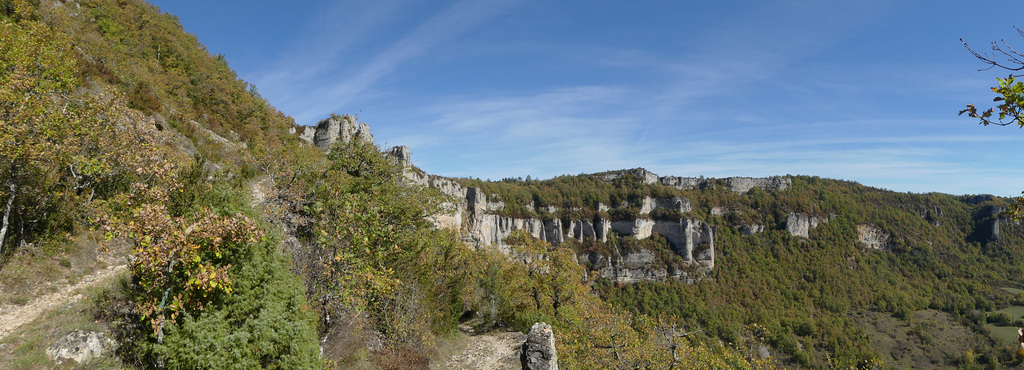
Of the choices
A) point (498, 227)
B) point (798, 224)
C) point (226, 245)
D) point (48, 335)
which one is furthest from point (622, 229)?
point (48, 335)

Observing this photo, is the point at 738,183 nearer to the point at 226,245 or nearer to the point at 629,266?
the point at 629,266

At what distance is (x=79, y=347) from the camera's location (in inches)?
300

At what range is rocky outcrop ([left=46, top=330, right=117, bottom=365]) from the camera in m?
7.38

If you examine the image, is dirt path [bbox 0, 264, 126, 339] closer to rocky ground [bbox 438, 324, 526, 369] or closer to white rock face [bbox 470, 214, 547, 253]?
rocky ground [bbox 438, 324, 526, 369]

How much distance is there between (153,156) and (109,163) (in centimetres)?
Result: 165

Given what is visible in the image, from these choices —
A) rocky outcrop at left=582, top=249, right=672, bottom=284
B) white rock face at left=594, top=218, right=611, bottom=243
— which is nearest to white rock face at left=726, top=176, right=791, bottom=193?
white rock face at left=594, top=218, right=611, bottom=243

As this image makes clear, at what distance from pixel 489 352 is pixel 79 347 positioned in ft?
55.2

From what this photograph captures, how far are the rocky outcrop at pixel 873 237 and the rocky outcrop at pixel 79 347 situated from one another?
589 ft

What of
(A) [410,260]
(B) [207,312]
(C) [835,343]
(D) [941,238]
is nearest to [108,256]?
(B) [207,312]

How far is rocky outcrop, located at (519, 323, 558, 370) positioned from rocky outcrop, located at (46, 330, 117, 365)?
12.5 metres

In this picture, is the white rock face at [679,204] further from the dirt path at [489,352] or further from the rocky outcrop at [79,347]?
the rocky outcrop at [79,347]

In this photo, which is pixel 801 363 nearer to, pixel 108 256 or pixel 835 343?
pixel 835 343

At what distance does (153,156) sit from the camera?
9578 millimetres

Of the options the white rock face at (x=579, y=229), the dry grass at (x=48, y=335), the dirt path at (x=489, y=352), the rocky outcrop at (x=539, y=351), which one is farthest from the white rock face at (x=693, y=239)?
the dry grass at (x=48, y=335)
